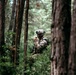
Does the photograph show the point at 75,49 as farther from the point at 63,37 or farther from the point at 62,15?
the point at 62,15

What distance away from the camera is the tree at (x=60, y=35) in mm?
6074

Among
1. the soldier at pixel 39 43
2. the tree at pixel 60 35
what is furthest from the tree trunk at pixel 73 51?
the soldier at pixel 39 43

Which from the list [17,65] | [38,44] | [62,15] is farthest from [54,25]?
[38,44]

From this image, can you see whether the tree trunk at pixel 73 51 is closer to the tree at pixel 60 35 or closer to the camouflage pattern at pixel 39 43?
the tree at pixel 60 35

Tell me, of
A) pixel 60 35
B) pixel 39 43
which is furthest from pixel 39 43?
pixel 60 35

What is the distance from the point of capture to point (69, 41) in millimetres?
6133

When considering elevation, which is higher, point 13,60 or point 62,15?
point 62,15

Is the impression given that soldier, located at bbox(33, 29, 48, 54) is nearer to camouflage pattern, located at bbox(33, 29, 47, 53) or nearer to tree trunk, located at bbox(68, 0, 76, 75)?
camouflage pattern, located at bbox(33, 29, 47, 53)

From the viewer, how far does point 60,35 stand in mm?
6156

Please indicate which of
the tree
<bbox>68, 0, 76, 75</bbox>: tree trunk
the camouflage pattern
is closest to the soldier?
the camouflage pattern

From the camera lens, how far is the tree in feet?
19.9

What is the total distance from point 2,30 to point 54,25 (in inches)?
233

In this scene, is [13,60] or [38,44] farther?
[38,44]

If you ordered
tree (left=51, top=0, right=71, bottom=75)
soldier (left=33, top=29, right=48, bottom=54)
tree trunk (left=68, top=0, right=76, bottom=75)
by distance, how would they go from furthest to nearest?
soldier (left=33, top=29, right=48, bottom=54)
tree (left=51, top=0, right=71, bottom=75)
tree trunk (left=68, top=0, right=76, bottom=75)
